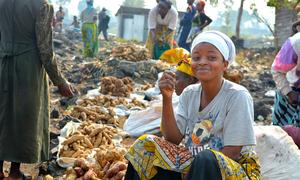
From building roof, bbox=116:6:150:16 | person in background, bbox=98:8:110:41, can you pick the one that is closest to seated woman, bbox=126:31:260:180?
person in background, bbox=98:8:110:41

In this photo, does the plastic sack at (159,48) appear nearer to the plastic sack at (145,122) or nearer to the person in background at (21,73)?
the plastic sack at (145,122)

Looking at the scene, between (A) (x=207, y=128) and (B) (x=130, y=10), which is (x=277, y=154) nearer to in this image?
(A) (x=207, y=128)

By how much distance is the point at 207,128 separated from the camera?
8.36ft

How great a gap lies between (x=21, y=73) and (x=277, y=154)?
208cm

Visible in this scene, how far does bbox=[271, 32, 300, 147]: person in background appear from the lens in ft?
12.5

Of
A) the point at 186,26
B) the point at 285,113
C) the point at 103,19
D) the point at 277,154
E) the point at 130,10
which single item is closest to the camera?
the point at 277,154

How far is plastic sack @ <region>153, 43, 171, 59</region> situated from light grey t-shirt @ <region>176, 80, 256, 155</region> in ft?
22.6

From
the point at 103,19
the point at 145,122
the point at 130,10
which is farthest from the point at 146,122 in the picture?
the point at 130,10

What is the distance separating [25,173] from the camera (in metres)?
4.14

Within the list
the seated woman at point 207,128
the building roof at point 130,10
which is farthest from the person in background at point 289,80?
the building roof at point 130,10

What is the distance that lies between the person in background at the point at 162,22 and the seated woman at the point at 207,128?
6.62 meters

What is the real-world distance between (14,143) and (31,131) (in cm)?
16

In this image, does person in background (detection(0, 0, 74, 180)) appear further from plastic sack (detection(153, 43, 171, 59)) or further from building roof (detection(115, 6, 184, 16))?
building roof (detection(115, 6, 184, 16))

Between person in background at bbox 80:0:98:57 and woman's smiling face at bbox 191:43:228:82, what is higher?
woman's smiling face at bbox 191:43:228:82
